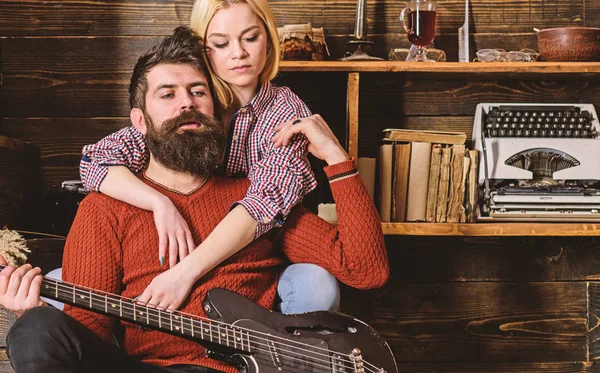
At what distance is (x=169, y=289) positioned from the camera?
63.6 inches

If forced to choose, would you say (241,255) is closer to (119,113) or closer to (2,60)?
(119,113)

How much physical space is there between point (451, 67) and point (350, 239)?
867mm

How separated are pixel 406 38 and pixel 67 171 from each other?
1335 millimetres

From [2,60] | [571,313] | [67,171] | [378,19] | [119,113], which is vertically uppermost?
[378,19]

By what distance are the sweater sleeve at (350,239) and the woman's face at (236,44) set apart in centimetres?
35

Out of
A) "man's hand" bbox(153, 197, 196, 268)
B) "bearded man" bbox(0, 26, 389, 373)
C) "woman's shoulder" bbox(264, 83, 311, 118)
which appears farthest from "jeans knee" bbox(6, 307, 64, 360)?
"woman's shoulder" bbox(264, 83, 311, 118)

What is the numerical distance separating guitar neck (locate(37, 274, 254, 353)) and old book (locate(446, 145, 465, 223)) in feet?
3.44

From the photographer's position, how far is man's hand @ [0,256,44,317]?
4.44 ft

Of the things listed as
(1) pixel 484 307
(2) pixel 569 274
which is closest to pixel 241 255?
(1) pixel 484 307

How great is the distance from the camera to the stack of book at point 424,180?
7.81ft

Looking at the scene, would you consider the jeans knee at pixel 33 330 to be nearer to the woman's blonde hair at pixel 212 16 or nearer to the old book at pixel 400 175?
the woman's blonde hair at pixel 212 16

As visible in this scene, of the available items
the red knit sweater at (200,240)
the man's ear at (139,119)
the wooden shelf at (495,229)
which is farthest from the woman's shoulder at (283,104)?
the wooden shelf at (495,229)

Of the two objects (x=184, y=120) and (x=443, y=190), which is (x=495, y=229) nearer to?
(x=443, y=190)

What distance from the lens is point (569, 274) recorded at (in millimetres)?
2717
